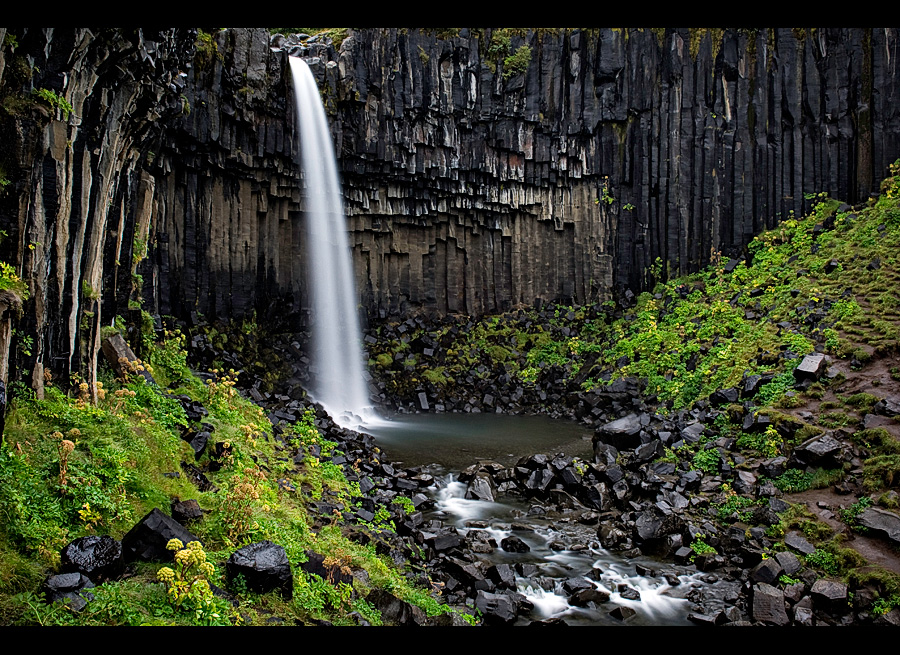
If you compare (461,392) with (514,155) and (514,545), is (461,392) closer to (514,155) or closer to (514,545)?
(514,155)

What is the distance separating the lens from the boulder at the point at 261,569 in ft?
17.5

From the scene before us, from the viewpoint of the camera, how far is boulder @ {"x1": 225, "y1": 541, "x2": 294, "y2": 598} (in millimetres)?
5324

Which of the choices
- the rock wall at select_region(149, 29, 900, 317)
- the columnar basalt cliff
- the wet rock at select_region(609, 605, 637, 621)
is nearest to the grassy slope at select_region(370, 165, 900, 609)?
the rock wall at select_region(149, 29, 900, 317)

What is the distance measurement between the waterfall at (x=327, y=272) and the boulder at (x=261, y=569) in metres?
14.2

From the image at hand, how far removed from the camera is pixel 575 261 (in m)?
26.6

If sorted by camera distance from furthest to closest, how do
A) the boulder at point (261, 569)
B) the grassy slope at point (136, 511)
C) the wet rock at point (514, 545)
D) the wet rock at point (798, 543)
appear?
the wet rock at point (514, 545) < the wet rock at point (798, 543) < the boulder at point (261, 569) < the grassy slope at point (136, 511)

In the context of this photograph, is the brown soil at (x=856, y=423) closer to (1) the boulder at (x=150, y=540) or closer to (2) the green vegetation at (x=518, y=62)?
(1) the boulder at (x=150, y=540)

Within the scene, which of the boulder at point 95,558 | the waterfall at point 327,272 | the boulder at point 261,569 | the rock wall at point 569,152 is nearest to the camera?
the boulder at point 95,558

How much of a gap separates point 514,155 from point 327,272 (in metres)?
9.27

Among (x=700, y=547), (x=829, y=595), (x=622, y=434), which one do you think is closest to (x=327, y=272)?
(x=622, y=434)

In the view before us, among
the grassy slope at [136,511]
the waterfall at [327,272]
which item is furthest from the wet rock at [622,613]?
the waterfall at [327,272]

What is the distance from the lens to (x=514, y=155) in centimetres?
2553
